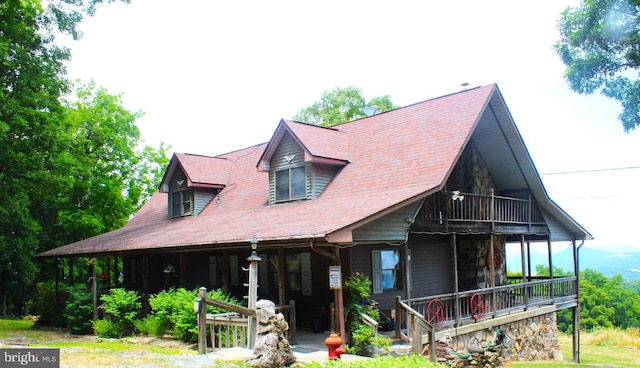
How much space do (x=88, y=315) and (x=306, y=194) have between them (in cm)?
840

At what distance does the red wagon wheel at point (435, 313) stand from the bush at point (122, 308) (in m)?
8.74

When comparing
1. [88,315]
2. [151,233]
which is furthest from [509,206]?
[88,315]

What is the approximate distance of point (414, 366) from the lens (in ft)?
35.3

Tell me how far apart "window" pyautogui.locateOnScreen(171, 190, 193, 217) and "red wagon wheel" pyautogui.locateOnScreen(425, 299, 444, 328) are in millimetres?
11650

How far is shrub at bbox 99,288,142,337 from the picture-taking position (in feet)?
60.8

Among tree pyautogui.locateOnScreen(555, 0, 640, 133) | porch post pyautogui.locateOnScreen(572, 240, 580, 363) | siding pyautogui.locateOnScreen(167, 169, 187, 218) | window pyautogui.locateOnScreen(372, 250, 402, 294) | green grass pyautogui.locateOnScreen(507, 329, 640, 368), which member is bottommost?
green grass pyautogui.locateOnScreen(507, 329, 640, 368)

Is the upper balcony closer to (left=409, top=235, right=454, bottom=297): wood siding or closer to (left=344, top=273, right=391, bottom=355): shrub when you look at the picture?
(left=409, top=235, right=454, bottom=297): wood siding

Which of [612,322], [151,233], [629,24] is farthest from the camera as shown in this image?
[612,322]

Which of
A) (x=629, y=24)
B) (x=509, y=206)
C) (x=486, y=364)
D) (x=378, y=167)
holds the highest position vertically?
(x=629, y=24)

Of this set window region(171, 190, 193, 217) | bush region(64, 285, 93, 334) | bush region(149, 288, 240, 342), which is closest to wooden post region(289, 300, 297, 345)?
bush region(149, 288, 240, 342)

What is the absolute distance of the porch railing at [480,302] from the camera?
15.0 metres

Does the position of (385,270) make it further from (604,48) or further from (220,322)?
(604,48)

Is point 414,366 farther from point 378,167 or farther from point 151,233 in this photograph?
point 151,233

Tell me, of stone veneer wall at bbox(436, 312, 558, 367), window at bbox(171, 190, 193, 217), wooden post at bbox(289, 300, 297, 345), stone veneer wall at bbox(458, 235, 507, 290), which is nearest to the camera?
wooden post at bbox(289, 300, 297, 345)
